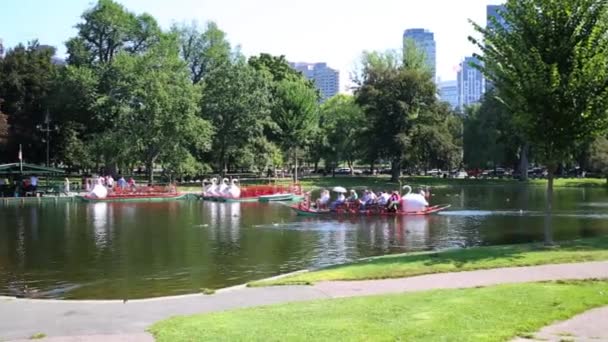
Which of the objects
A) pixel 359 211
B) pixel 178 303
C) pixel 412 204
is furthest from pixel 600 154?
pixel 178 303

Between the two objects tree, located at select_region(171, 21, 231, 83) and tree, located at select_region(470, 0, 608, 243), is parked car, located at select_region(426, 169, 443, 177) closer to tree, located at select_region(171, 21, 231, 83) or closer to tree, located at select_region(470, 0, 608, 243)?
tree, located at select_region(171, 21, 231, 83)

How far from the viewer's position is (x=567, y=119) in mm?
21000

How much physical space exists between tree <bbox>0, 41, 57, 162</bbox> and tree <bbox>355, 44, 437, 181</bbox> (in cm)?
4068

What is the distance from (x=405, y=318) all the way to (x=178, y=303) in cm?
482

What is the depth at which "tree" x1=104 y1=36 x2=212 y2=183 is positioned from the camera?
6906cm

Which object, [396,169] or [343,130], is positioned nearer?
[396,169]

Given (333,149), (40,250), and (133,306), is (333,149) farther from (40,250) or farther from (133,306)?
(133,306)

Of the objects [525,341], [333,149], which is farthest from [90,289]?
[333,149]

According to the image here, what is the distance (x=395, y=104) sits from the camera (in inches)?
3420

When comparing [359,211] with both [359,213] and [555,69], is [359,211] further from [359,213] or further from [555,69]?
[555,69]

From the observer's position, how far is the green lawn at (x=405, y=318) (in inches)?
368

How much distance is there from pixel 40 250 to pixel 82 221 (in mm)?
12341

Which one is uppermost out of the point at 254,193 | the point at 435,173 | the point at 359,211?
the point at 435,173

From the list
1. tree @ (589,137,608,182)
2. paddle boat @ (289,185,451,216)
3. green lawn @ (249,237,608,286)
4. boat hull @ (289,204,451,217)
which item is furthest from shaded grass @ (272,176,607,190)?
green lawn @ (249,237,608,286)
